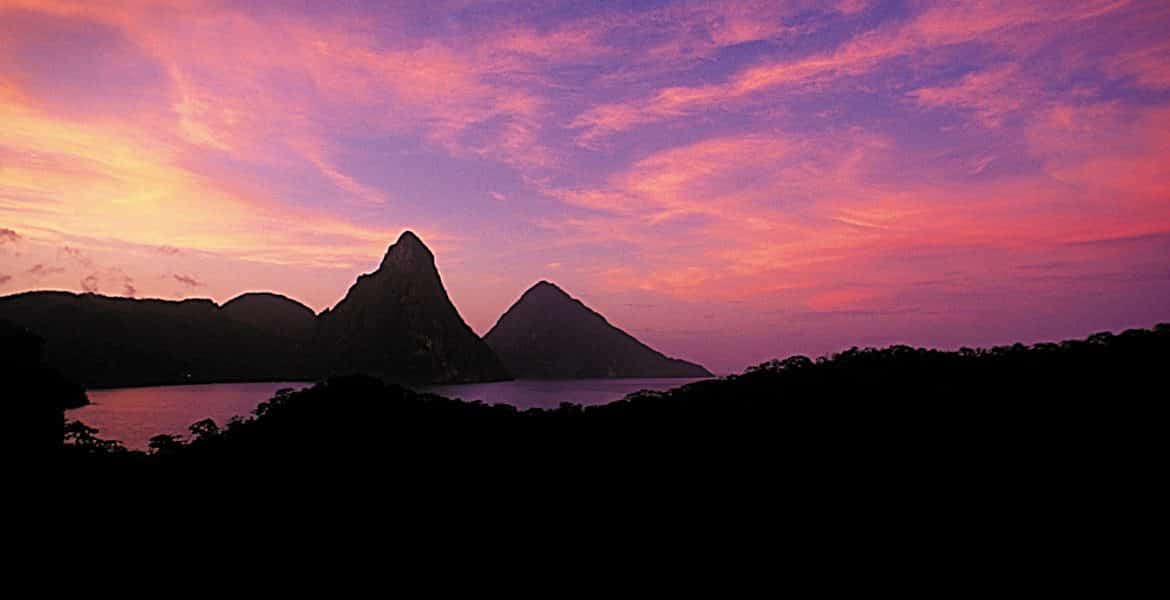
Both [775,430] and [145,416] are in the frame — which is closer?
[775,430]

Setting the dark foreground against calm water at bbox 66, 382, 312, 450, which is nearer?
the dark foreground

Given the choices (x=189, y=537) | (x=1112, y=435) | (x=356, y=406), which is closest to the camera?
(x=1112, y=435)

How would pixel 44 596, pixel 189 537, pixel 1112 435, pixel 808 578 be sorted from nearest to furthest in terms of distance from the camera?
pixel 808 578 → pixel 1112 435 → pixel 44 596 → pixel 189 537

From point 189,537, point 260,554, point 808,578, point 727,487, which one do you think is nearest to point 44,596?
point 189,537

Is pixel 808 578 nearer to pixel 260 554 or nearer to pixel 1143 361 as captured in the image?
pixel 1143 361

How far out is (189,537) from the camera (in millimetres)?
14820

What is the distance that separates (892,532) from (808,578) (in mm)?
1736

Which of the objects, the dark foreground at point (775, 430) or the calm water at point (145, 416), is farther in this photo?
the calm water at point (145, 416)

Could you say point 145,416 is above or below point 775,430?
below

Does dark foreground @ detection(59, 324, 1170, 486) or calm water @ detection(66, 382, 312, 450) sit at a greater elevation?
dark foreground @ detection(59, 324, 1170, 486)

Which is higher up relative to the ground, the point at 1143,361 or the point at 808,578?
the point at 1143,361

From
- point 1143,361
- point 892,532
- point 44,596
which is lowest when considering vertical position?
point 44,596

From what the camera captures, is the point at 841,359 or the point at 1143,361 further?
the point at 841,359

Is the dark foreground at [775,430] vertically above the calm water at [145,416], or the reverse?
the dark foreground at [775,430]
